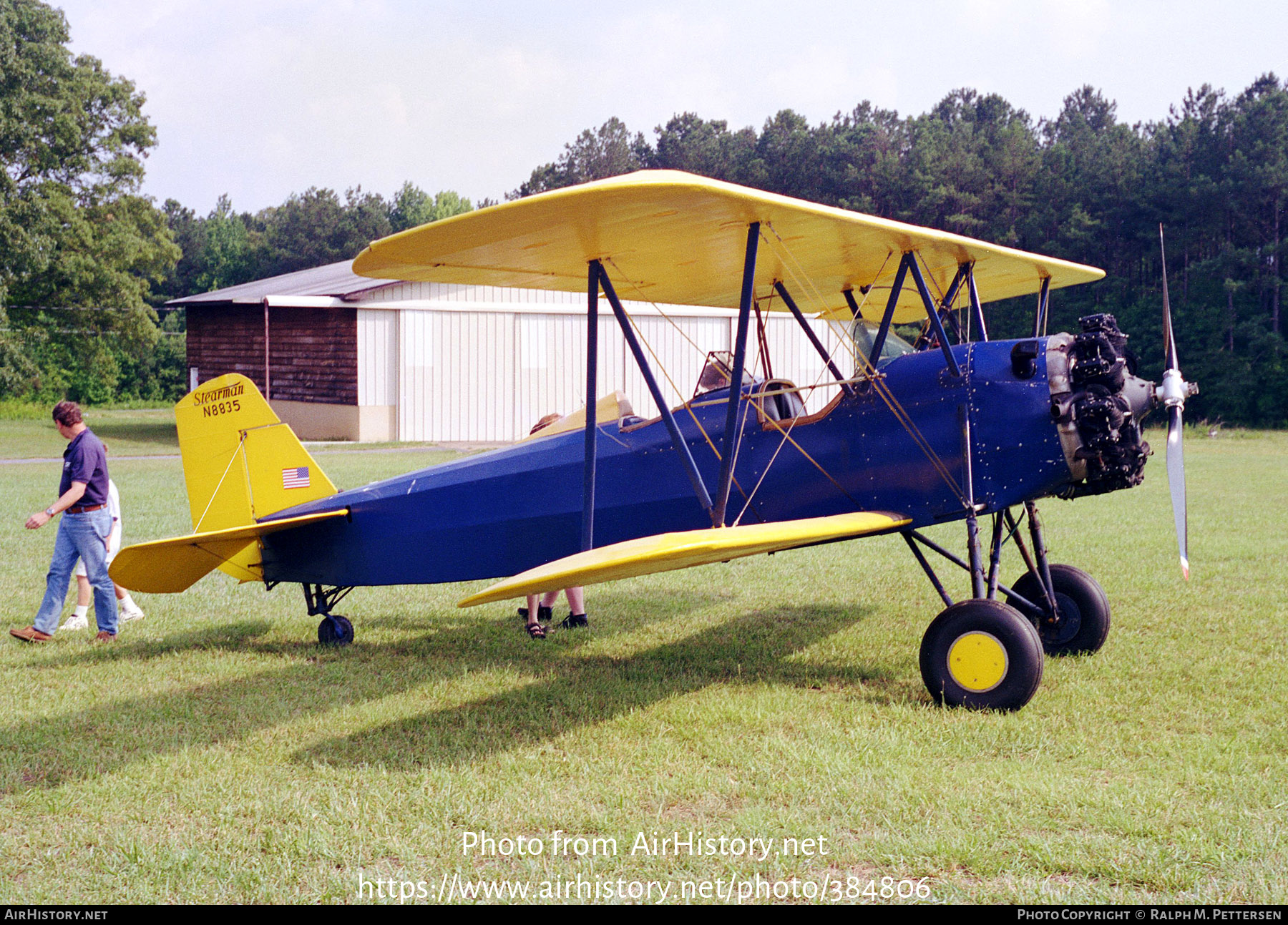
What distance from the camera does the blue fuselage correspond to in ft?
18.5

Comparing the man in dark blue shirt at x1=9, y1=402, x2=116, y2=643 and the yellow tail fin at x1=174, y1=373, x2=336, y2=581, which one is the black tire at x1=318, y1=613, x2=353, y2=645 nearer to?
the yellow tail fin at x1=174, y1=373, x2=336, y2=581

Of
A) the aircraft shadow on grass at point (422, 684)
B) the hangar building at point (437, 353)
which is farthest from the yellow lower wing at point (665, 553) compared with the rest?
the hangar building at point (437, 353)

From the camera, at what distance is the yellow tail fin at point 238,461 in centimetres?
709

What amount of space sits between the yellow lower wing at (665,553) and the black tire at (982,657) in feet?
2.26

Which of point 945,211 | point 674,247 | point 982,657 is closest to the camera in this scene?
point 982,657

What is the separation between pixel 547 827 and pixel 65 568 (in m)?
4.78

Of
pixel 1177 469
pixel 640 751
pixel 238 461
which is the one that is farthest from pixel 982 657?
pixel 238 461

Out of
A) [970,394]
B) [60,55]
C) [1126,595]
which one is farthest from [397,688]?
[60,55]

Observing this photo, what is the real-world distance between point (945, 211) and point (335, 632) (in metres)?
46.9

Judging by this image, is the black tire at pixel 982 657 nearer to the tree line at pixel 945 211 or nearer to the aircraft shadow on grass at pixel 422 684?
the aircraft shadow on grass at pixel 422 684

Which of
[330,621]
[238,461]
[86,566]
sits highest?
[238,461]

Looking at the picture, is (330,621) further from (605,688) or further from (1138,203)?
(1138,203)

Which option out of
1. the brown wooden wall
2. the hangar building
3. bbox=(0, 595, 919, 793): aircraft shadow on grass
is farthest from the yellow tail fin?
the brown wooden wall

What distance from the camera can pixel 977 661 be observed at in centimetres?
514
